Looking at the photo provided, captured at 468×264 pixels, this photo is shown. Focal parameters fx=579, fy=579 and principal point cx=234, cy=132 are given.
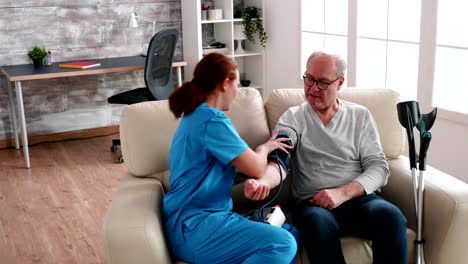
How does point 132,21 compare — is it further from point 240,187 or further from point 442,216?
point 442,216

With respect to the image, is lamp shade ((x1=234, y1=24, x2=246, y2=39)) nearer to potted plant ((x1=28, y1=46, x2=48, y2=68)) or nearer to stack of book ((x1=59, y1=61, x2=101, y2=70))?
stack of book ((x1=59, y1=61, x2=101, y2=70))

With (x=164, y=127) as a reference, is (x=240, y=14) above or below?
above

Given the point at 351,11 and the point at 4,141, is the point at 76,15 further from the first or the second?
the point at 351,11

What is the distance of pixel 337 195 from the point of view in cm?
221

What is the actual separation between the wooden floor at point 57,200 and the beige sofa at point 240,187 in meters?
0.85

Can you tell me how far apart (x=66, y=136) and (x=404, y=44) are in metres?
3.11

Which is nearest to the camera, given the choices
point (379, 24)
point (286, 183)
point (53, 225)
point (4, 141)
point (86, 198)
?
point (286, 183)

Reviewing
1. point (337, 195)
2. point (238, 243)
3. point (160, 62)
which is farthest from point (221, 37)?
point (238, 243)

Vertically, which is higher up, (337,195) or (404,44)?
(404,44)

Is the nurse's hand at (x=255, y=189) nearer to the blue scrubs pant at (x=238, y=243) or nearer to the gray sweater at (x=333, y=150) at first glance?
the blue scrubs pant at (x=238, y=243)

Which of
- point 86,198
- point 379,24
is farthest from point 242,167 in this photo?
point 379,24

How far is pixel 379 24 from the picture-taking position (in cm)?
416

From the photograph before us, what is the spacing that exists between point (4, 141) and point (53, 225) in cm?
198

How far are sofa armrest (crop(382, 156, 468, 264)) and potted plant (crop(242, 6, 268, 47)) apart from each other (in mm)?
3367
